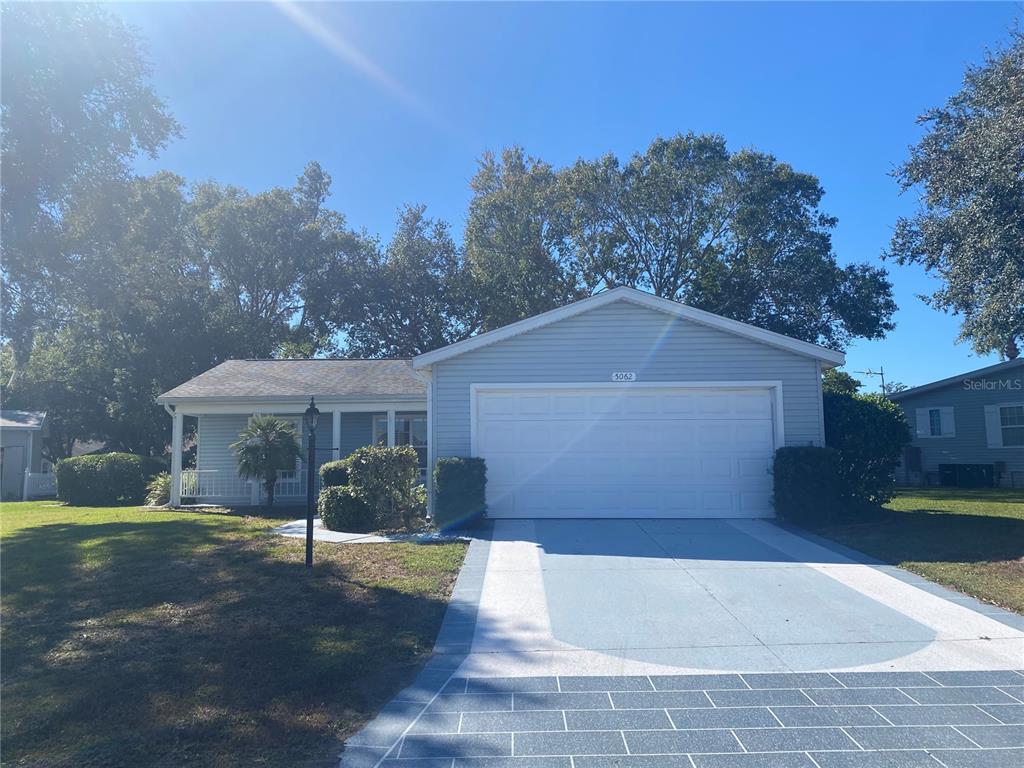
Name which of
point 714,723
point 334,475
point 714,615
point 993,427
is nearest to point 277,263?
point 334,475

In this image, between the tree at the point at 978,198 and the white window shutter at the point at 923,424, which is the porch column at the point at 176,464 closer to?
the tree at the point at 978,198

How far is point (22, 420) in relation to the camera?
25766 mm

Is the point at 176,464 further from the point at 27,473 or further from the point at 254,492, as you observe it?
the point at 27,473

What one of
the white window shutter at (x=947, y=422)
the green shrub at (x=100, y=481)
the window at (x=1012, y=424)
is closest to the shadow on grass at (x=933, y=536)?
the window at (x=1012, y=424)

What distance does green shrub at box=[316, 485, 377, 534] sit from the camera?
1246cm

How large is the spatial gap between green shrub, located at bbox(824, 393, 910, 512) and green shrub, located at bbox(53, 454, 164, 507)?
58.2 ft

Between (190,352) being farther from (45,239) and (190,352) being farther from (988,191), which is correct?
(988,191)

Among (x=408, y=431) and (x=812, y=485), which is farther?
(x=408, y=431)

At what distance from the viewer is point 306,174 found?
35500mm

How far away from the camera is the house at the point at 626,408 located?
12906mm

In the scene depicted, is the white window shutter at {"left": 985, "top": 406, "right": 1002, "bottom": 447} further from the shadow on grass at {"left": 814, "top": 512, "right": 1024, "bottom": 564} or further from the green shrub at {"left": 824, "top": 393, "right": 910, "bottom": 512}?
the green shrub at {"left": 824, "top": 393, "right": 910, "bottom": 512}

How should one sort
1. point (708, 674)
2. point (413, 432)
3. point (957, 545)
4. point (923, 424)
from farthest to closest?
point (923, 424) → point (413, 432) → point (957, 545) → point (708, 674)

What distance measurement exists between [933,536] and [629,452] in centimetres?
471

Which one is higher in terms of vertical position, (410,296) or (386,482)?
(410,296)
